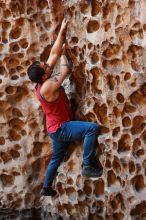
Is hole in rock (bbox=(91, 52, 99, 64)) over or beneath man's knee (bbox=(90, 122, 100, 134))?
over

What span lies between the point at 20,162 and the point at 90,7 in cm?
153

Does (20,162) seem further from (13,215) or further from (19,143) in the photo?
(13,215)

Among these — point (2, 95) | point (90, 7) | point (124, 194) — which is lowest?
point (124, 194)

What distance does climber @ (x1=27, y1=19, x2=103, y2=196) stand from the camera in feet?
13.5

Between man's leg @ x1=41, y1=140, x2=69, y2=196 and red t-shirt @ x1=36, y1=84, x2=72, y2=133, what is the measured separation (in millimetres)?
194

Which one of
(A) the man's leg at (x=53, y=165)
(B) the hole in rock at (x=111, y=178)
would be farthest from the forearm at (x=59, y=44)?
(B) the hole in rock at (x=111, y=178)

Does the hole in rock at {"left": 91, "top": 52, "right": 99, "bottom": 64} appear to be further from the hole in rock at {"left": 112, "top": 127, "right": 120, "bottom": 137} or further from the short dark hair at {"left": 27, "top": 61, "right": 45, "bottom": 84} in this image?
the hole in rock at {"left": 112, "top": 127, "right": 120, "bottom": 137}

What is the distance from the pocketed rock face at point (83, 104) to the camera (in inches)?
155

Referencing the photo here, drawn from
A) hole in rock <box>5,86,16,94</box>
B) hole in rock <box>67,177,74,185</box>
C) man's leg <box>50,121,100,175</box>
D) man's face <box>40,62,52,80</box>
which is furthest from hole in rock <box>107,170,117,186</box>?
hole in rock <box>5,86,16,94</box>

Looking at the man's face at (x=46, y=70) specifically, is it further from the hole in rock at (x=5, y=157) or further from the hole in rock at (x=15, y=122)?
the hole in rock at (x=5, y=157)

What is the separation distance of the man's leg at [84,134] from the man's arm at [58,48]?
49cm

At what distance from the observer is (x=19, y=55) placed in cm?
463

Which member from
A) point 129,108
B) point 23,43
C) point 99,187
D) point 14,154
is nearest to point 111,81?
point 129,108

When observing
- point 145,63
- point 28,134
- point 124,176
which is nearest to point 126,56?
point 145,63
